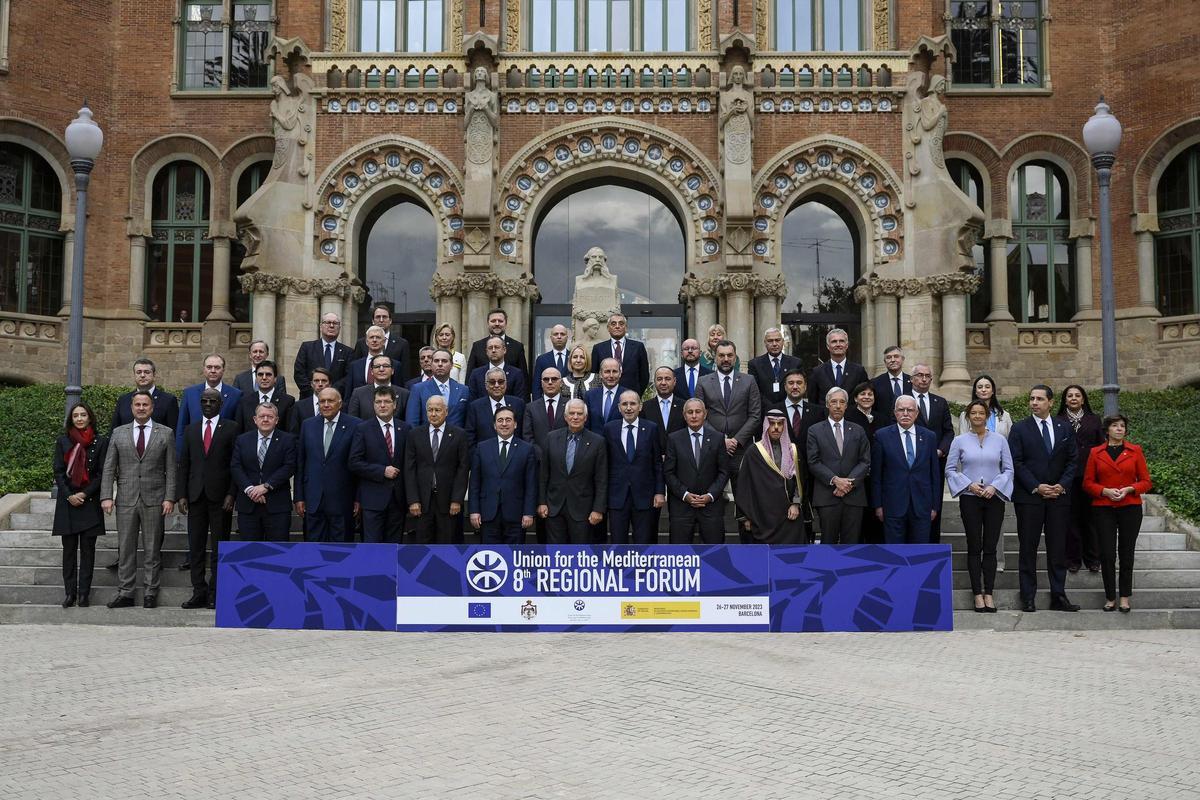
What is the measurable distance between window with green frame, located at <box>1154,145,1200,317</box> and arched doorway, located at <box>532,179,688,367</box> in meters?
10.3

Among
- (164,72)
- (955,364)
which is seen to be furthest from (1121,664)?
(164,72)

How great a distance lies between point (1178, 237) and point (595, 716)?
2070 centimetres

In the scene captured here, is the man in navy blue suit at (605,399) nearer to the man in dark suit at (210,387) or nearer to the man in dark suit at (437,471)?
the man in dark suit at (437,471)

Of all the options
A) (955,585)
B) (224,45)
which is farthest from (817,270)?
(224,45)

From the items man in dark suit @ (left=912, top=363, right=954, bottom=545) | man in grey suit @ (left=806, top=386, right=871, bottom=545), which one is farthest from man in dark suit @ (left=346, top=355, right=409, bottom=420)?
man in dark suit @ (left=912, top=363, right=954, bottom=545)

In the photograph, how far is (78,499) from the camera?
32.4 ft

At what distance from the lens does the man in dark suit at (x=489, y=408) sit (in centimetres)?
1045

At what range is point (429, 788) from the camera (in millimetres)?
4949

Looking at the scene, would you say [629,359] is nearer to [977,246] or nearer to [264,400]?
[264,400]

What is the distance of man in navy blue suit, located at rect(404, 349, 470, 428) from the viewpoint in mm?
10750

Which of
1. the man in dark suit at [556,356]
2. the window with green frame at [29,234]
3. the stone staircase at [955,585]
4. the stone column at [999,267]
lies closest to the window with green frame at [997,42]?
the stone column at [999,267]

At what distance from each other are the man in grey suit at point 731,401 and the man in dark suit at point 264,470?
13.8 feet

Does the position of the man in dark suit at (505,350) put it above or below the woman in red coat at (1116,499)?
above

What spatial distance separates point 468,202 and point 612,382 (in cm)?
984
